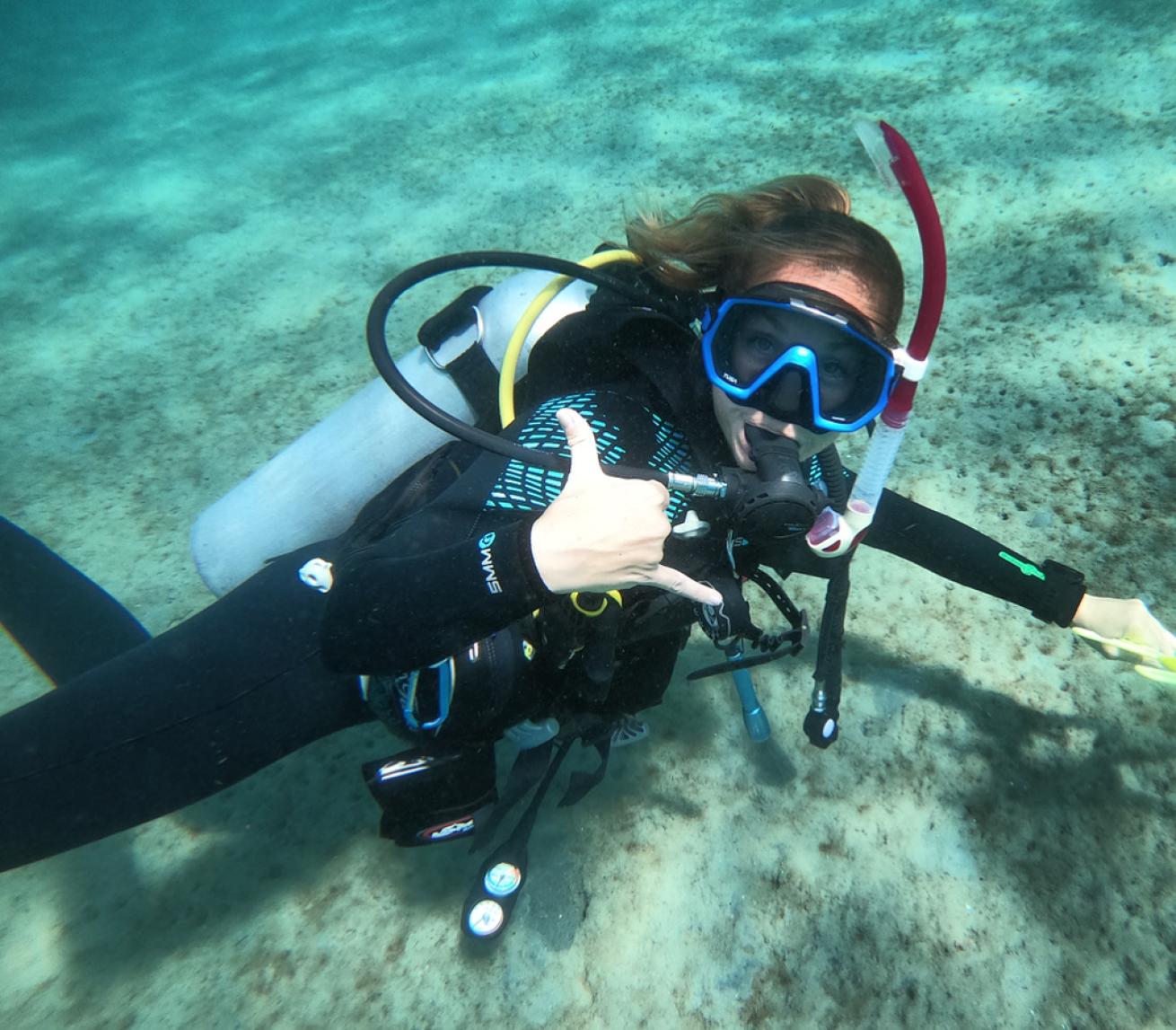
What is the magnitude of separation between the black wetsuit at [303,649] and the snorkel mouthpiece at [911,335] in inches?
11.0

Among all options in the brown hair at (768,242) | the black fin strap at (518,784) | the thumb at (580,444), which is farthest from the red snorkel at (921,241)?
the black fin strap at (518,784)

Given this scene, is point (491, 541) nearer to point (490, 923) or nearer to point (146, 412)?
point (490, 923)

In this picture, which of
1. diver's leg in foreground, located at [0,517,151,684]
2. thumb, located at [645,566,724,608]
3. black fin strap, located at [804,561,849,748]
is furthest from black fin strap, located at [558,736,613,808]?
diver's leg in foreground, located at [0,517,151,684]

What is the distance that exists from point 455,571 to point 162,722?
137cm

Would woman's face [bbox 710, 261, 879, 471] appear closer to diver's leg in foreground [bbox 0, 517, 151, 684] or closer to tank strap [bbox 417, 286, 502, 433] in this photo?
tank strap [bbox 417, 286, 502, 433]

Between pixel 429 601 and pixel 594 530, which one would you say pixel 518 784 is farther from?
pixel 594 530

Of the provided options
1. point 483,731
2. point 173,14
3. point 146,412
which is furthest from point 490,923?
point 173,14

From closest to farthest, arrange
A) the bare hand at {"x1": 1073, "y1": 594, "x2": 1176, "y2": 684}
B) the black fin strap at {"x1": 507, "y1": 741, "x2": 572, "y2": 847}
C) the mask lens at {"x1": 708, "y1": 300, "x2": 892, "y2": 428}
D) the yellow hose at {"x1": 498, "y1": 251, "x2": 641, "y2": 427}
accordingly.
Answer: the mask lens at {"x1": 708, "y1": 300, "x2": 892, "y2": 428} < the yellow hose at {"x1": 498, "y1": 251, "x2": 641, "y2": 427} < the bare hand at {"x1": 1073, "y1": 594, "x2": 1176, "y2": 684} < the black fin strap at {"x1": 507, "y1": 741, "x2": 572, "y2": 847}

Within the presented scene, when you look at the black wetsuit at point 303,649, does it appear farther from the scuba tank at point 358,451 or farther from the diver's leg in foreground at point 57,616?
the diver's leg in foreground at point 57,616

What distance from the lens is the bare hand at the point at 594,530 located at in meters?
1.39

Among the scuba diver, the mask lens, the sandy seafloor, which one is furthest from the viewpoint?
the sandy seafloor

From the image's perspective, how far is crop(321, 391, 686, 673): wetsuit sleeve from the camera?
1.43 m

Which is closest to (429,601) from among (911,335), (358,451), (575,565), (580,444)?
(575,565)

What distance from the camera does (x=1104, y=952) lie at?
2113 millimetres
